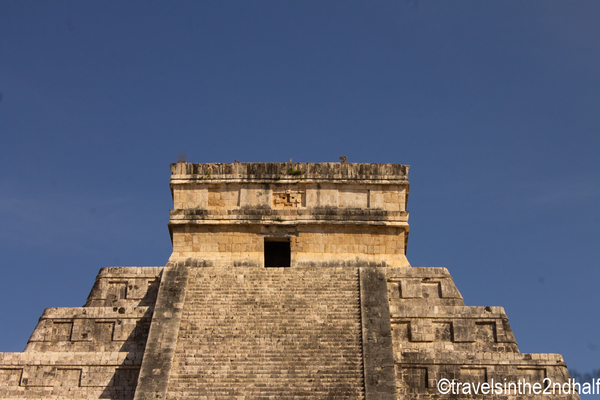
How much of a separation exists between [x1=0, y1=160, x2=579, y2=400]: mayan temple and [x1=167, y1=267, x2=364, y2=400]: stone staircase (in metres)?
0.03

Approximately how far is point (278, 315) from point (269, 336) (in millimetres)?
695

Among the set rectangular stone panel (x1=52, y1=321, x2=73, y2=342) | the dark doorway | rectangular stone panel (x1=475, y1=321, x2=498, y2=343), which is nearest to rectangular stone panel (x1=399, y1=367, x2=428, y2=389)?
rectangular stone panel (x1=475, y1=321, x2=498, y2=343)

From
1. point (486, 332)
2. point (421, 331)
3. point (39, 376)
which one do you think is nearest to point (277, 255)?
point (421, 331)

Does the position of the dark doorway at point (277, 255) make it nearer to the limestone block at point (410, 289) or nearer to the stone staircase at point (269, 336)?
the stone staircase at point (269, 336)

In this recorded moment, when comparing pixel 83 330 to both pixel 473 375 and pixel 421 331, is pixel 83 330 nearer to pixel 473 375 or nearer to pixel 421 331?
pixel 421 331

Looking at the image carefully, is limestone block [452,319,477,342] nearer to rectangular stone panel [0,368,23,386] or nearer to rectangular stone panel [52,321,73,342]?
rectangular stone panel [52,321,73,342]

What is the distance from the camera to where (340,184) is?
19906mm

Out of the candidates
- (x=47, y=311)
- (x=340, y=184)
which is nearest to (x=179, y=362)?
(x=47, y=311)

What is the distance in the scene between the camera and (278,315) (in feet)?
56.3

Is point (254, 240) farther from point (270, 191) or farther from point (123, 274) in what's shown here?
point (123, 274)

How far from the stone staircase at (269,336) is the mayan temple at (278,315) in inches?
1.2

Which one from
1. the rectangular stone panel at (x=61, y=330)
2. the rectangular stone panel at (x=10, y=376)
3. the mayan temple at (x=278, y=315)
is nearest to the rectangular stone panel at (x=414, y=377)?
the mayan temple at (x=278, y=315)

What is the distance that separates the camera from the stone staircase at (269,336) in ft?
50.5

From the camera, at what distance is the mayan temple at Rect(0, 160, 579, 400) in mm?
15852
